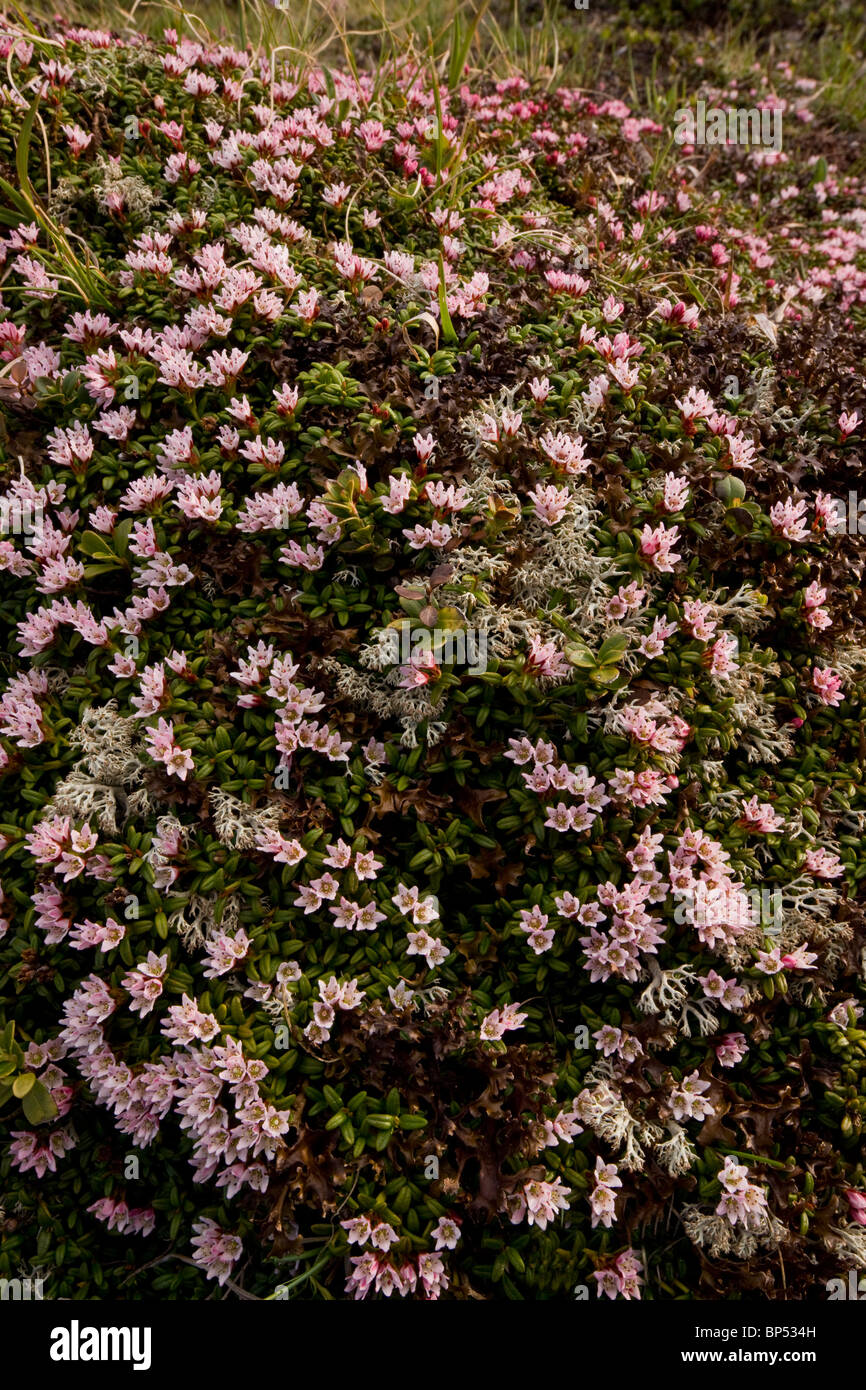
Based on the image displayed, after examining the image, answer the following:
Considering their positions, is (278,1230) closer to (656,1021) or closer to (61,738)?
(656,1021)

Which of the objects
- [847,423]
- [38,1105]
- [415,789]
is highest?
[847,423]

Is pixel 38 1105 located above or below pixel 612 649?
below

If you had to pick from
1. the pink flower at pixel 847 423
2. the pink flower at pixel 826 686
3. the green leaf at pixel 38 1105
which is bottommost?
the green leaf at pixel 38 1105

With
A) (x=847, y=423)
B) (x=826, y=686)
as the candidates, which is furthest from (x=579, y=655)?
(x=847, y=423)

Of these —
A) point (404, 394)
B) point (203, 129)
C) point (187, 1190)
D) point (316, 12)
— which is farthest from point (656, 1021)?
point (316, 12)

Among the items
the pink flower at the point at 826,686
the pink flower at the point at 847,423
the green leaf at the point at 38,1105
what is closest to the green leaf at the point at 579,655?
the pink flower at the point at 826,686

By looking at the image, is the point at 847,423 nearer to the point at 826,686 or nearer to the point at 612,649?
the point at 826,686

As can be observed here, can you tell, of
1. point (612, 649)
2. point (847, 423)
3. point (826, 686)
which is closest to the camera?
point (612, 649)

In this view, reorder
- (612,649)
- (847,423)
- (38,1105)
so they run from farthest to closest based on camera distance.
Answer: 1. (847,423)
2. (612,649)
3. (38,1105)

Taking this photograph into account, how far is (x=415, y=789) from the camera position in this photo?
362 cm

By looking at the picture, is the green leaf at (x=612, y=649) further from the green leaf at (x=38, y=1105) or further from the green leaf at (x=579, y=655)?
the green leaf at (x=38, y=1105)

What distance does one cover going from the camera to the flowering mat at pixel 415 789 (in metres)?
3.30

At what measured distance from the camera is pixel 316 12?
9.05 metres
